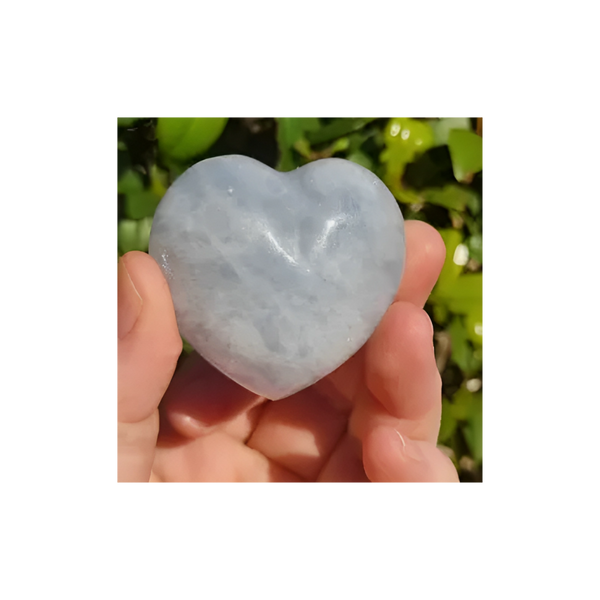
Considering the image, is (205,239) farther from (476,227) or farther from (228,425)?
(476,227)

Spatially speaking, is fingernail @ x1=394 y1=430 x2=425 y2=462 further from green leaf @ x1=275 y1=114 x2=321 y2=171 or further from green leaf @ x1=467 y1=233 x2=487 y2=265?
green leaf @ x1=275 y1=114 x2=321 y2=171

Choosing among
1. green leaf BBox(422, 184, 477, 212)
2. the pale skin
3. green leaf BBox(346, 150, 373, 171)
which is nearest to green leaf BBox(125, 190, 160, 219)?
the pale skin

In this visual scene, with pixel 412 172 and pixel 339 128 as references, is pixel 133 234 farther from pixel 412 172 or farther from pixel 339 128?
pixel 412 172

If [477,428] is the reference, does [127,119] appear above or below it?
above

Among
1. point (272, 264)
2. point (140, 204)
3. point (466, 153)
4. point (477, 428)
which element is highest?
point (466, 153)

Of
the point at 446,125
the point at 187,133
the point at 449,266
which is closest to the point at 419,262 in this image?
the point at 449,266

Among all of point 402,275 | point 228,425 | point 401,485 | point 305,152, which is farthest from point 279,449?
point 305,152

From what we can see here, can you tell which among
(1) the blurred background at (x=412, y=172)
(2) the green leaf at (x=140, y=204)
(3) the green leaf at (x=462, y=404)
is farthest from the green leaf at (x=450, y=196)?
(2) the green leaf at (x=140, y=204)
